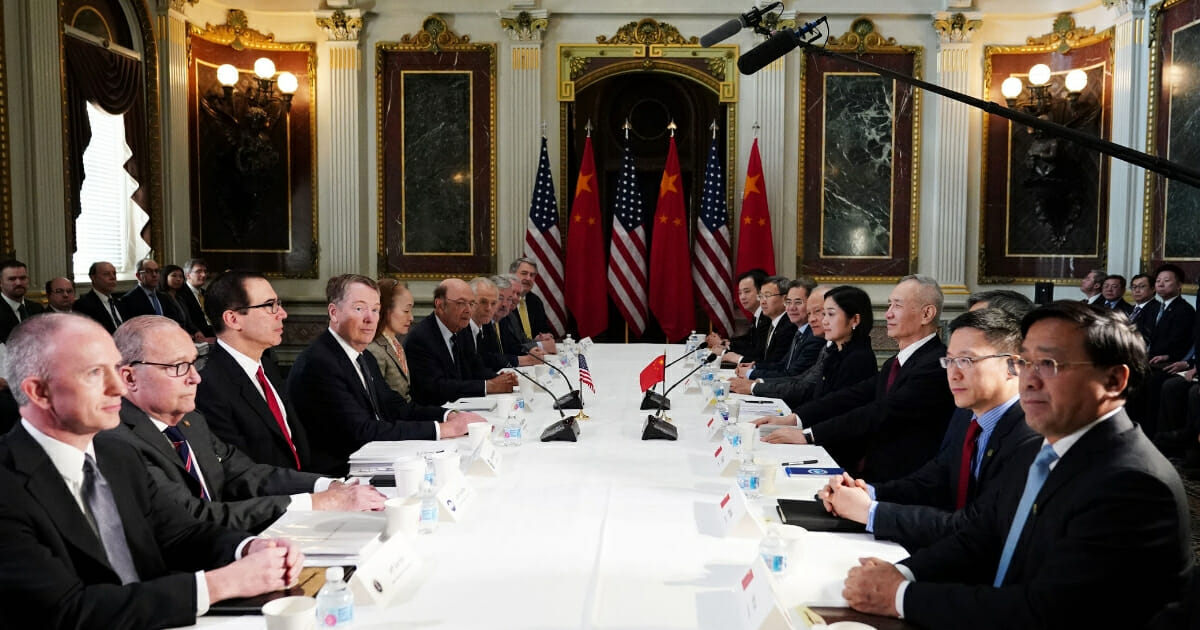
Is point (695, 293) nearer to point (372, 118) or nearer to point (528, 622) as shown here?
point (372, 118)

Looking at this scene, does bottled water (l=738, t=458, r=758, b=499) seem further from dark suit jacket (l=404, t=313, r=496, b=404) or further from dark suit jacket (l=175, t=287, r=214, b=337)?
dark suit jacket (l=175, t=287, r=214, b=337)

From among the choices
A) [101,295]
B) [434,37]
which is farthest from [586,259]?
[101,295]

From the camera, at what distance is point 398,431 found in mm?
3652

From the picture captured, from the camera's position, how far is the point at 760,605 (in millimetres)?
1668

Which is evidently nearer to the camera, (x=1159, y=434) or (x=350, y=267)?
(x=1159, y=434)

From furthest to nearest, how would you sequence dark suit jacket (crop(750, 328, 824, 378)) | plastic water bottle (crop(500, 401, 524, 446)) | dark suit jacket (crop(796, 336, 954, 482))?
dark suit jacket (crop(750, 328, 824, 378)) → dark suit jacket (crop(796, 336, 954, 482)) → plastic water bottle (crop(500, 401, 524, 446))

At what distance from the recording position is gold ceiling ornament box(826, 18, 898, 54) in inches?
361

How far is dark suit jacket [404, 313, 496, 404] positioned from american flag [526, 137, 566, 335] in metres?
3.78

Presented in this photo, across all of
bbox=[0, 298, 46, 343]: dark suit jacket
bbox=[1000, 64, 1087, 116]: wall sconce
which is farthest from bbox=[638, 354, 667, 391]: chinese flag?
bbox=[1000, 64, 1087, 116]: wall sconce

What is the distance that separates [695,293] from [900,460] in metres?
5.97

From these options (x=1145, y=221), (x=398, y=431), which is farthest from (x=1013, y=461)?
(x=1145, y=221)

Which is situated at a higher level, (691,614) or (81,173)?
(81,173)

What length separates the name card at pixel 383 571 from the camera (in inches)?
71.5

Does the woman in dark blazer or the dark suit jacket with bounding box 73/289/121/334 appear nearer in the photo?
the woman in dark blazer
